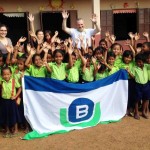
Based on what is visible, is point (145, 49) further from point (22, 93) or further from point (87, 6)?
point (87, 6)

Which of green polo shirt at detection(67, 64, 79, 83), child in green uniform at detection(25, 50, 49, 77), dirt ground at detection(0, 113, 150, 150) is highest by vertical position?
child in green uniform at detection(25, 50, 49, 77)

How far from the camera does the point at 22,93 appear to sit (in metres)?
4.63

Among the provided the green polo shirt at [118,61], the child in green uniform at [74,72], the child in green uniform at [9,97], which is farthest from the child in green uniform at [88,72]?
the child in green uniform at [9,97]

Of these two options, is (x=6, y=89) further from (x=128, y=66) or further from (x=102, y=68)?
(x=128, y=66)

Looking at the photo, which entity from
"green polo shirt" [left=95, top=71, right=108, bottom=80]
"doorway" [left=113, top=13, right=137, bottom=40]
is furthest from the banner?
"doorway" [left=113, top=13, right=137, bottom=40]

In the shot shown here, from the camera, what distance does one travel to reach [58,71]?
16.1 feet

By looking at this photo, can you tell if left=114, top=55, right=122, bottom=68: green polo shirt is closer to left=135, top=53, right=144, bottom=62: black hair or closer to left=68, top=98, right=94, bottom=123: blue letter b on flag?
left=135, top=53, right=144, bottom=62: black hair

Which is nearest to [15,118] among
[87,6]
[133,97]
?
[133,97]

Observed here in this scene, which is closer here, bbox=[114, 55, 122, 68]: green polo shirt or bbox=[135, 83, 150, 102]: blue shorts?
bbox=[135, 83, 150, 102]: blue shorts

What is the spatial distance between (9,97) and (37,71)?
645 mm

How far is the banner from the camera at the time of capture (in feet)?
15.2

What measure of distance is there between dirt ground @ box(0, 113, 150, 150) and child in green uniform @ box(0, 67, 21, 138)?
11.4 inches

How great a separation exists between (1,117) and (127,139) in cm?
198

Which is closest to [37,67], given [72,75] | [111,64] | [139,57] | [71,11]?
[72,75]
